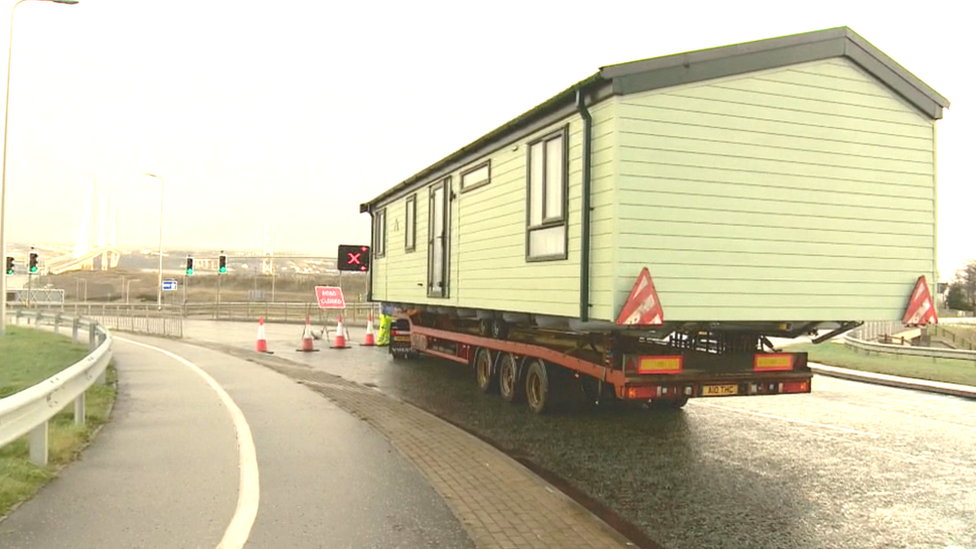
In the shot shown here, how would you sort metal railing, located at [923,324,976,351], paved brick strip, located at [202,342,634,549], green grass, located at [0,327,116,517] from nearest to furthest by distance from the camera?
paved brick strip, located at [202,342,634,549] → green grass, located at [0,327,116,517] → metal railing, located at [923,324,976,351]

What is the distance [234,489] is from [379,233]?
11502 mm

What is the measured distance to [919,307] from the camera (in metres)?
7.89

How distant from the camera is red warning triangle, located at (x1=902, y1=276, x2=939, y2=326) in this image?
25.8 feet

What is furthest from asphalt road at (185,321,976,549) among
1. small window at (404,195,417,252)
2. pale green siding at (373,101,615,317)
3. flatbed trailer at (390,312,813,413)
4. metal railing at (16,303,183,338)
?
metal railing at (16,303,183,338)

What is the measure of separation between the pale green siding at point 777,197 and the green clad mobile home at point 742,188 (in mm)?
14

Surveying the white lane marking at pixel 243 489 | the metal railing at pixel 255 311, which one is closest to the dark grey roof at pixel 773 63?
the white lane marking at pixel 243 489

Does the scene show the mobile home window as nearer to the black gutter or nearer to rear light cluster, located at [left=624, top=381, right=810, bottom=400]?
the black gutter

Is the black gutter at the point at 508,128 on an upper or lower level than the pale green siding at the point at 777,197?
upper

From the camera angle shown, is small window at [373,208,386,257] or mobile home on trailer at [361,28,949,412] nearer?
mobile home on trailer at [361,28,949,412]

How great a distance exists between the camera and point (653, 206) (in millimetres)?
6969

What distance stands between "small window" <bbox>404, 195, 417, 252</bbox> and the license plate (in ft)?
23.6

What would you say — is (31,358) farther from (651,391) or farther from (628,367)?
(651,391)

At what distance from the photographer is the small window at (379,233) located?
53.9ft

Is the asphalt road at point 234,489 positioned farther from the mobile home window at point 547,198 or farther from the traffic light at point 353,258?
the traffic light at point 353,258
